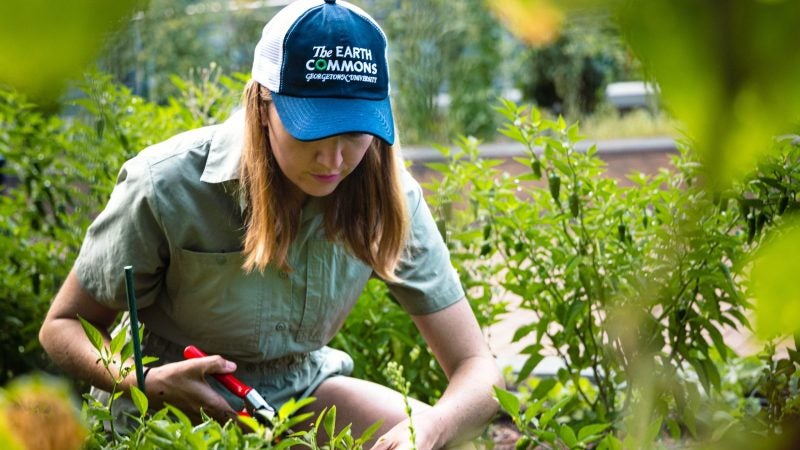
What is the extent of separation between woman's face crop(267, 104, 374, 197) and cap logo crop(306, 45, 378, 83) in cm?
11

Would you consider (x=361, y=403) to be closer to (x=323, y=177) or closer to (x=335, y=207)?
(x=335, y=207)

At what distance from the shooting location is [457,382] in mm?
2406

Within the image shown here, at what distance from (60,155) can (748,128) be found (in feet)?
11.3

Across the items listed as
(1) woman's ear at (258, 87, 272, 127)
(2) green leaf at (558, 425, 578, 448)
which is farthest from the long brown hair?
(2) green leaf at (558, 425, 578, 448)

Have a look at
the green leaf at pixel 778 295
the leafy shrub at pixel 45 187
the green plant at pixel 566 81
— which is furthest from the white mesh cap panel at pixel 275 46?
the green plant at pixel 566 81

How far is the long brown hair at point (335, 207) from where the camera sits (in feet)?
7.26

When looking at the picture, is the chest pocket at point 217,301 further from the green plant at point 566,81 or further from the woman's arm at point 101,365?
the green plant at point 566,81

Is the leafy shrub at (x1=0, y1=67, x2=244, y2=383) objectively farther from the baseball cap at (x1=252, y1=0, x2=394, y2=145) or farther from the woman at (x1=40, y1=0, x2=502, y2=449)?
the baseball cap at (x1=252, y1=0, x2=394, y2=145)

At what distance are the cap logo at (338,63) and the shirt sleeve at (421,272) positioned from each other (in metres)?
0.42

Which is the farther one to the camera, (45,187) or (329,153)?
(45,187)

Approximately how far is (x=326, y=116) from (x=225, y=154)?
1.02 ft

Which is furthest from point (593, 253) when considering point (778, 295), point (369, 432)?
point (778, 295)

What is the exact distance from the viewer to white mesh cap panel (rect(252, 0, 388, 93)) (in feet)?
6.98

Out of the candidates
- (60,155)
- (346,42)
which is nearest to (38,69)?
(346,42)
